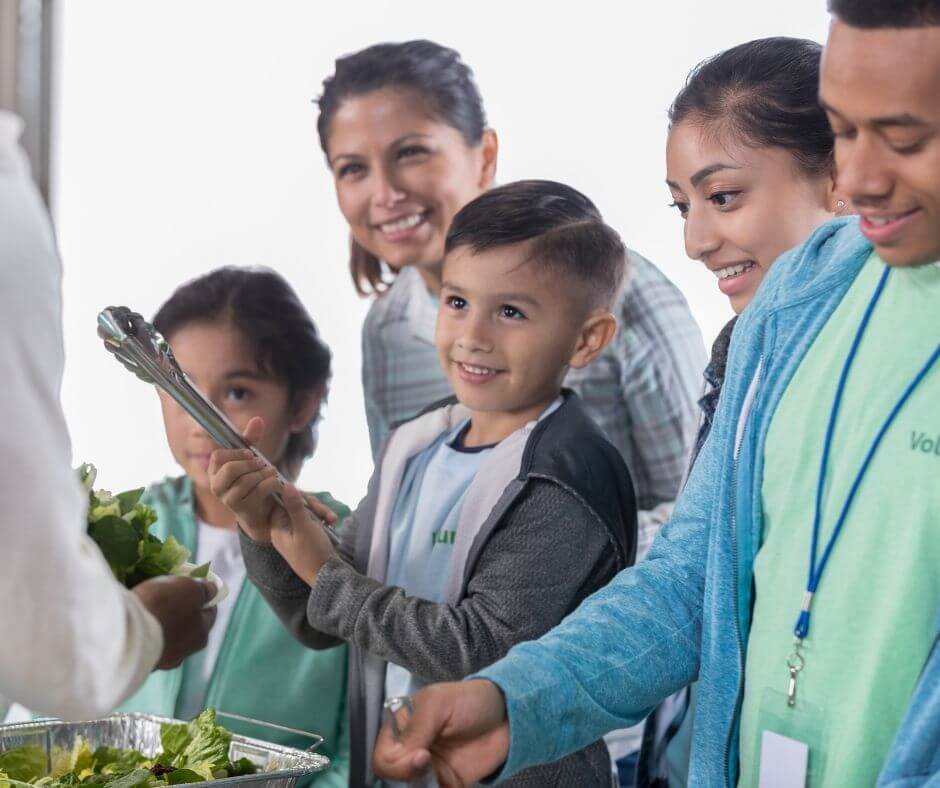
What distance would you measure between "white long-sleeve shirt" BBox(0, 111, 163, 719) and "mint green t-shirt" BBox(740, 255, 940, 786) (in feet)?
1.53

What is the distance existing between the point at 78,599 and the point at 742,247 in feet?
2.53

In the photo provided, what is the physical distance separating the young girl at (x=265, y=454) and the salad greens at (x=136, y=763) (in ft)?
1.57

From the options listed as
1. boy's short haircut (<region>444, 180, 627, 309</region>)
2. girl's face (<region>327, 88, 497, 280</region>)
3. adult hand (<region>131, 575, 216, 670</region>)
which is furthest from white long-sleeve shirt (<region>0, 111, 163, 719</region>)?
girl's face (<region>327, 88, 497, 280</region>)

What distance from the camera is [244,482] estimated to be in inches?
60.4

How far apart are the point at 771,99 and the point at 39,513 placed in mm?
835

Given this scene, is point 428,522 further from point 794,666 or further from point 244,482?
point 794,666

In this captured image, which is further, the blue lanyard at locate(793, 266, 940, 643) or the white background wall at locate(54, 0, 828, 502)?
the white background wall at locate(54, 0, 828, 502)

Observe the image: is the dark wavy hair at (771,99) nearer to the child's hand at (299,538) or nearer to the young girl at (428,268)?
the young girl at (428,268)

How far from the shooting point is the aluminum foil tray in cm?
118

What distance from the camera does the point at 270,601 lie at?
5.42ft

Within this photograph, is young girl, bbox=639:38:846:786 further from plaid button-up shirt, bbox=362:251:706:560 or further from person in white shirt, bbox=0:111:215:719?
person in white shirt, bbox=0:111:215:719

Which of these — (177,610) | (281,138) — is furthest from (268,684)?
(281,138)

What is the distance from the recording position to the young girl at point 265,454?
181 cm

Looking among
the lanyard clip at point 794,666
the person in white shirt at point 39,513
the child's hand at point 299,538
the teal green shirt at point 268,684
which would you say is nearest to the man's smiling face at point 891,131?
the lanyard clip at point 794,666
